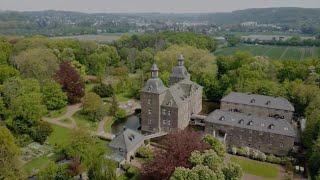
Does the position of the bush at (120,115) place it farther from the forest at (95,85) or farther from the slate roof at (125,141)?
the slate roof at (125,141)

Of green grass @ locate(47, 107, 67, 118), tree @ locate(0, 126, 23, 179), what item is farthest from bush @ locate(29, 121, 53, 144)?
green grass @ locate(47, 107, 67, 118)

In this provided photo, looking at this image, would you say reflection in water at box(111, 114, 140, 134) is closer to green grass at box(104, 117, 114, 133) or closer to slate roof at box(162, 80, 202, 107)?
green grass at box(104, 117, 114, 133)

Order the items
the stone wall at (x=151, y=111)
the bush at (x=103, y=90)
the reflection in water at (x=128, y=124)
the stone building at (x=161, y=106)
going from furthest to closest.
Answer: the bush at (x=103, y=90) < the reflection in water at (x=128, y=124) < the stone wall at (x=151, y=111) < the stone building at (x=161, y=106)

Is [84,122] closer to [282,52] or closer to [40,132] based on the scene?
[40,132]

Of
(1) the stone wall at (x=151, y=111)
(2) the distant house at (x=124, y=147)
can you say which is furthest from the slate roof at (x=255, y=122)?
(2) the distant house at (x=124, y=147)

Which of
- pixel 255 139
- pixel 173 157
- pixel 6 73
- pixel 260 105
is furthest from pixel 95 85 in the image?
pixel 173 157
